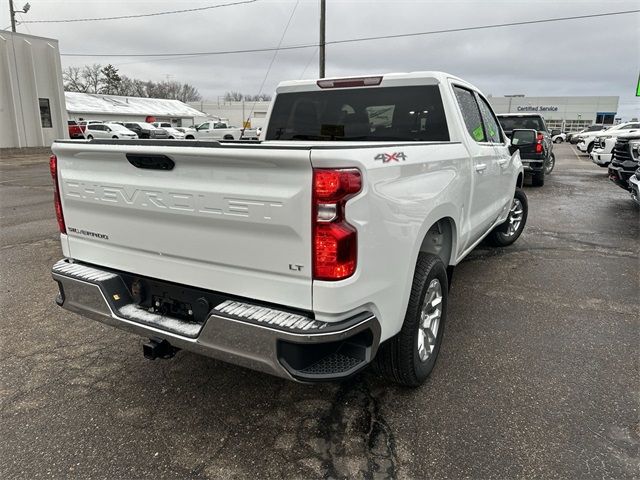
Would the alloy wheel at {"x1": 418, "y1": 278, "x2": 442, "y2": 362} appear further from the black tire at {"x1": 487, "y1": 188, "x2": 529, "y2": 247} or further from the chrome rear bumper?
the black tire at {"x1": 487, "y1": 188, "x2": 529, "y2": 247}

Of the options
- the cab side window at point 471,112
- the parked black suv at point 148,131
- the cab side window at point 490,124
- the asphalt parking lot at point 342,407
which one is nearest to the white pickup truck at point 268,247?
the asphalt parking lot at point 342,407

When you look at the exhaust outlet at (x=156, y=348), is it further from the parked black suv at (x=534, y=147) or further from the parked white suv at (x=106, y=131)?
the parked white suv at (x=106, y=131)

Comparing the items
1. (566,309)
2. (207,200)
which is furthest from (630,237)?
(207,200)

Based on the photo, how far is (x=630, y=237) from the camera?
746cm

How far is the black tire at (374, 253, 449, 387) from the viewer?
8.98 ft

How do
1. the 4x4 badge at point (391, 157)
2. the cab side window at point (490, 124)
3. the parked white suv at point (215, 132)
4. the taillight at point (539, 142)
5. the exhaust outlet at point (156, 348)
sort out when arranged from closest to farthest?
the 4x4 badge at point (391, 157) → the exhaust outlet at point (156, 348) → the cab side window at point (490, 124) → the taillight at point (539, 142) → the parked white suv at point (215, 132)

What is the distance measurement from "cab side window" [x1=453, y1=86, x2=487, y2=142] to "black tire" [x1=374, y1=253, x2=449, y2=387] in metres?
1.69

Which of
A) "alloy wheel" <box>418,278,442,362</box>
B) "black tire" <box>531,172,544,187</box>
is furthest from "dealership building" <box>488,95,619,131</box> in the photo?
"alloy wheel" <box>418,278,442,362</box>

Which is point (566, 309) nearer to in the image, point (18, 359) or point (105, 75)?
point (18, 359)

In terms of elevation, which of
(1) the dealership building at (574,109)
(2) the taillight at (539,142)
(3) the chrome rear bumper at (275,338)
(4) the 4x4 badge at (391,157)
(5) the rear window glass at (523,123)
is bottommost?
(3) the chrome rear bumper at (275,338)

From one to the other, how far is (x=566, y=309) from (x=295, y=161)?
3572 mm

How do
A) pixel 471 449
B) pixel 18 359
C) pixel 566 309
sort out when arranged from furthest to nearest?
1. pixel 566 309
2. pixel 18 359
3. pixel 471 449

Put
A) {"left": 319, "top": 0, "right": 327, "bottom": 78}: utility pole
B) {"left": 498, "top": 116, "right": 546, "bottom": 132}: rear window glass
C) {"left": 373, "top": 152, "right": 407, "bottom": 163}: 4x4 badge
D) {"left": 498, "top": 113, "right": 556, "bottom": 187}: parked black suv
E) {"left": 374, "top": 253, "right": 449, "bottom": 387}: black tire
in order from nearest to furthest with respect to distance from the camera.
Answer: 1. {"left": 373, "top": 152, "right": 407, "bottom": 163}: 4x4 badge
2. {"left": 374, "top": 253, "right": 449, "bottom": 387}: black tire
3. {"left": 498, "top": 113, "right": 556, "bottom": 187}: parked black suv
4. {"left": 498, "top": 116, "right": 546, "bottom": 132}: rear window glass
5. {"left": 319, "top": 0, "right": 327, "bottom": 78}: utility pole

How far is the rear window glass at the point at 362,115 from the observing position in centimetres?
393
